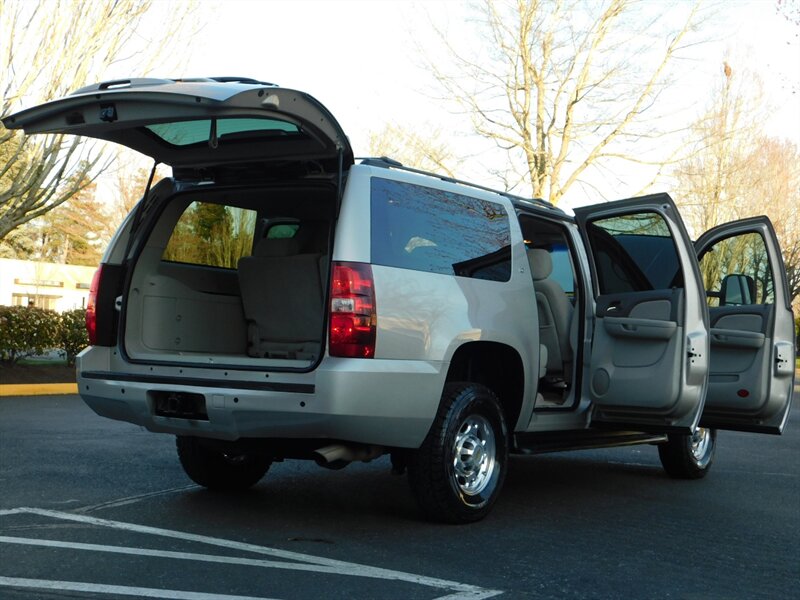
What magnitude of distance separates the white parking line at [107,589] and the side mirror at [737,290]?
4.90 meters

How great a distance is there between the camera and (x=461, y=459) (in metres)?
6.13

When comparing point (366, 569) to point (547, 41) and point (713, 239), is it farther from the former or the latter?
point (547, 41)

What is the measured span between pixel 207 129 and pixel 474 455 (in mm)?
2465

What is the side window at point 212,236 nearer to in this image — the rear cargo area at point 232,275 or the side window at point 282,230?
the rear cargo area at point 232,275

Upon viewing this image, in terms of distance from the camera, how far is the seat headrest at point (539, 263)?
7383 mm

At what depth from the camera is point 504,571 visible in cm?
500

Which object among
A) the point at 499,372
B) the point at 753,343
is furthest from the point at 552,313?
the point at 753,343

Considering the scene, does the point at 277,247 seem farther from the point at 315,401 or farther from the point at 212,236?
the point at 315,401

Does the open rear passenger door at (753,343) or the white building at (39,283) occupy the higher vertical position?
the white building at (39,283)

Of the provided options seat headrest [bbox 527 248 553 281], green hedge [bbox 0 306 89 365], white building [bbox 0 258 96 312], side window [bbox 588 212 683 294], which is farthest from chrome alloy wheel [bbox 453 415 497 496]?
white building [bbox 0 258 96 312]

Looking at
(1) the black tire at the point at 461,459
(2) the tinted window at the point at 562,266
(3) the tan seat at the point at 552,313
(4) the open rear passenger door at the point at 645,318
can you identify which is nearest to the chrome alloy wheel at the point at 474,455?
(1) the black tire at the point at 461,459

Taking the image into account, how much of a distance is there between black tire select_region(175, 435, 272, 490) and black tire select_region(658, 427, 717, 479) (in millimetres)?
3350

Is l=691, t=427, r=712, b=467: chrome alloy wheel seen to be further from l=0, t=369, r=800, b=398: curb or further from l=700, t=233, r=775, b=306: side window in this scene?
l=0, t=369, r=800, b=398: curb

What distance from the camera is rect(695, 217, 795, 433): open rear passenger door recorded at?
7473 millimetres
